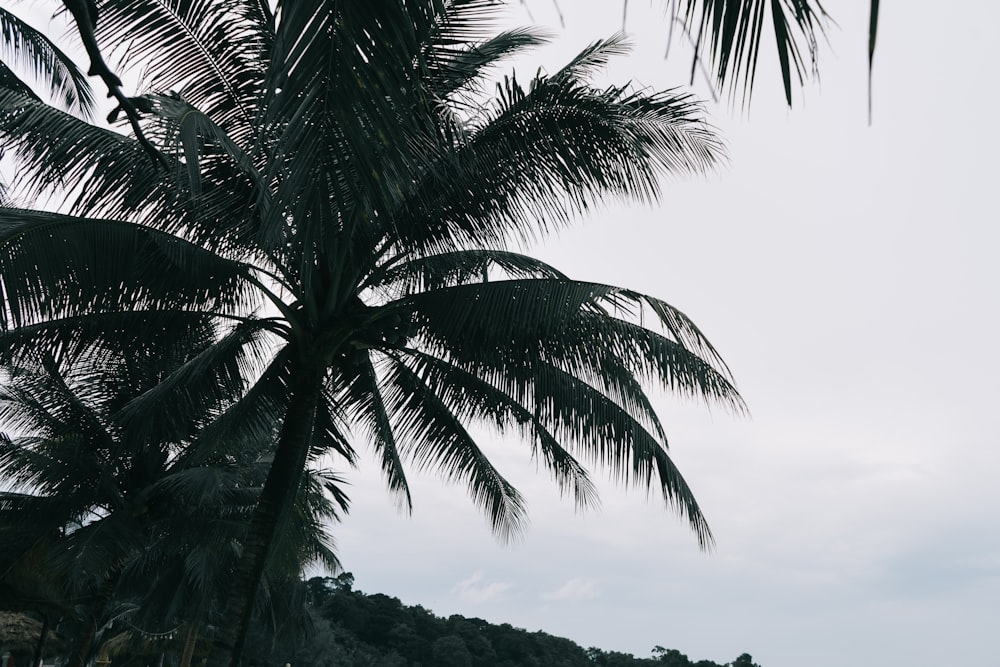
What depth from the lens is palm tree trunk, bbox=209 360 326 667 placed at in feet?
21.8

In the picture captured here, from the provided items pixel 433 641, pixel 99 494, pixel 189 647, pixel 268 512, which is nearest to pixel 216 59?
pixel 268 512

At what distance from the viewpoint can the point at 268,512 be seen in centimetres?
706

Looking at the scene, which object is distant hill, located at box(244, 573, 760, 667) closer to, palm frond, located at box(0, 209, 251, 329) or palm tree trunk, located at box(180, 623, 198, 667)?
palm tree trunk, located at box(180, 623, 198, 667)

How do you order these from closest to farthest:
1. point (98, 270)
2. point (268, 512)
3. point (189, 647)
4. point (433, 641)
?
point (98, 270), point (268, 512), point (189, 647), point (433, 641)

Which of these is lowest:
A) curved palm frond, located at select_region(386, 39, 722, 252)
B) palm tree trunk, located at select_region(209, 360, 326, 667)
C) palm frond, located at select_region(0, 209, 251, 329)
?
palm tree trunk, located at select_region(209, 360, 326, 667)

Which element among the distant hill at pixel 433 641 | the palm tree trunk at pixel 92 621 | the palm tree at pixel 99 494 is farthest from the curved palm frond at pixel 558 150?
the distant hill at pixel 433 641

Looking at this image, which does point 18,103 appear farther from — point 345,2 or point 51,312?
point 345,2

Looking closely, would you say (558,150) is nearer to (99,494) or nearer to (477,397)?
(477,397)

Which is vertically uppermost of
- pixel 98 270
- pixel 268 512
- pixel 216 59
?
pixel 216 59

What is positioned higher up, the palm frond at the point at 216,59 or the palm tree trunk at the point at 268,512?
the palm frond at the point at 216,59

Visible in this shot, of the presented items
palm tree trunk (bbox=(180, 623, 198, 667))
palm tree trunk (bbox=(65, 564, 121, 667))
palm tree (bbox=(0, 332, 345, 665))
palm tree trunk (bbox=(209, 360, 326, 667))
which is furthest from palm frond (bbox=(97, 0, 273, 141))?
palm tree trunk (bbox=(180, 623, 198, 667))

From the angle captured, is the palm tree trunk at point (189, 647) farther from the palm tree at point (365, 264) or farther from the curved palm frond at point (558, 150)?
the curved palm frond at point (558, 150)

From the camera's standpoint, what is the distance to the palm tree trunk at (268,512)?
666 cm

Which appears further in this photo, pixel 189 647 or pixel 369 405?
pixel 189 647
